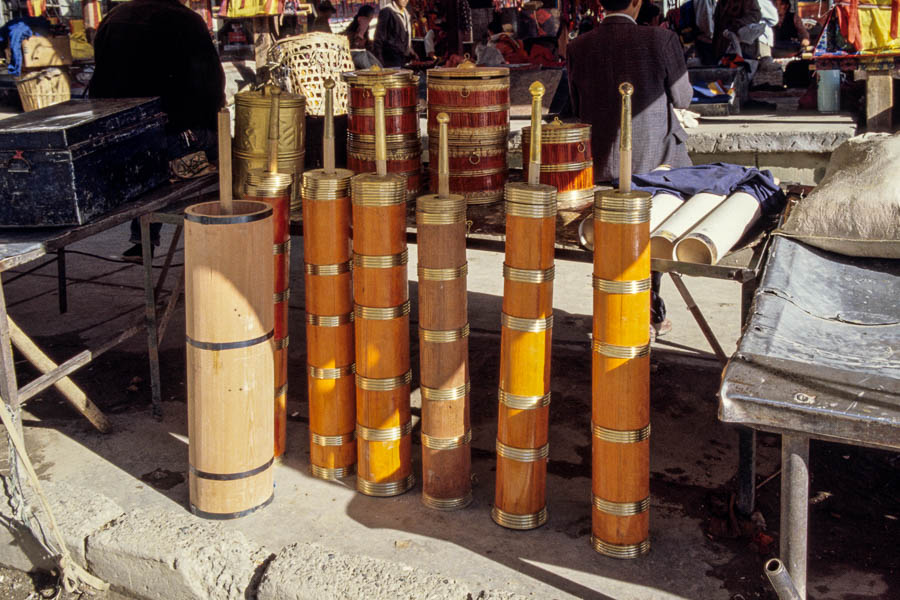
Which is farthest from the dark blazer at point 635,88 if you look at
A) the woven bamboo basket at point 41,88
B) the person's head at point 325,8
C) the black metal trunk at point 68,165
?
the woven bamboo basket at point 41,88

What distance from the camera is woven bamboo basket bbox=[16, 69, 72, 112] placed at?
13031mm

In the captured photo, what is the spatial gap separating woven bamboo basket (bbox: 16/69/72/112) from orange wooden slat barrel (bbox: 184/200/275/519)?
11619 millimetres

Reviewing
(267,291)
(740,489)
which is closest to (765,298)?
(740,489)

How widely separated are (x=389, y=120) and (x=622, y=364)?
142 centimetres

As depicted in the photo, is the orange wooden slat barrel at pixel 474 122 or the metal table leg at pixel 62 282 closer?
the orange wooden slat barrel at pixel 474 122

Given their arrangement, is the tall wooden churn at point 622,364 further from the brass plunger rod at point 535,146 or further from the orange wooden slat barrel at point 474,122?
the orange wooden slat barrel at point 474,122

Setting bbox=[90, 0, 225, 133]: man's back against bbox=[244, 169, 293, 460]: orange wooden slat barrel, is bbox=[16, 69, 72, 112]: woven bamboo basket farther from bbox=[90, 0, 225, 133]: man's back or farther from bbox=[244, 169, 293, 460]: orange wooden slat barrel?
bbox=[244, 169, 293, 460]: orange wooden slat barrel

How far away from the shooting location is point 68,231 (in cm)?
329

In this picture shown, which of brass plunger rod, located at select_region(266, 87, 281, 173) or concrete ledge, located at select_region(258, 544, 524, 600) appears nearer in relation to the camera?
concrete ledge, located at select_region(258, 544, 524, 600)

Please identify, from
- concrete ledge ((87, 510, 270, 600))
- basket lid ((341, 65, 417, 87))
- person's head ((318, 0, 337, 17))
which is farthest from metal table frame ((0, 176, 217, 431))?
person's head ((318, 0, 337, 17))

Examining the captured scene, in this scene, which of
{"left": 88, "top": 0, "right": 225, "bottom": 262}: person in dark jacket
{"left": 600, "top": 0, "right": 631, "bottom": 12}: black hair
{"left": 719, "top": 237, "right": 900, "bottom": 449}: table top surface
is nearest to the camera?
{"left": 719, "top": 237, "right": 900, "bottom": 449}: table top surface

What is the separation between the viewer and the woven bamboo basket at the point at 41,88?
13.0m

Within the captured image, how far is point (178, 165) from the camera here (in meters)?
4.09

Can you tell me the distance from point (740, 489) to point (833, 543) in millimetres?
341
